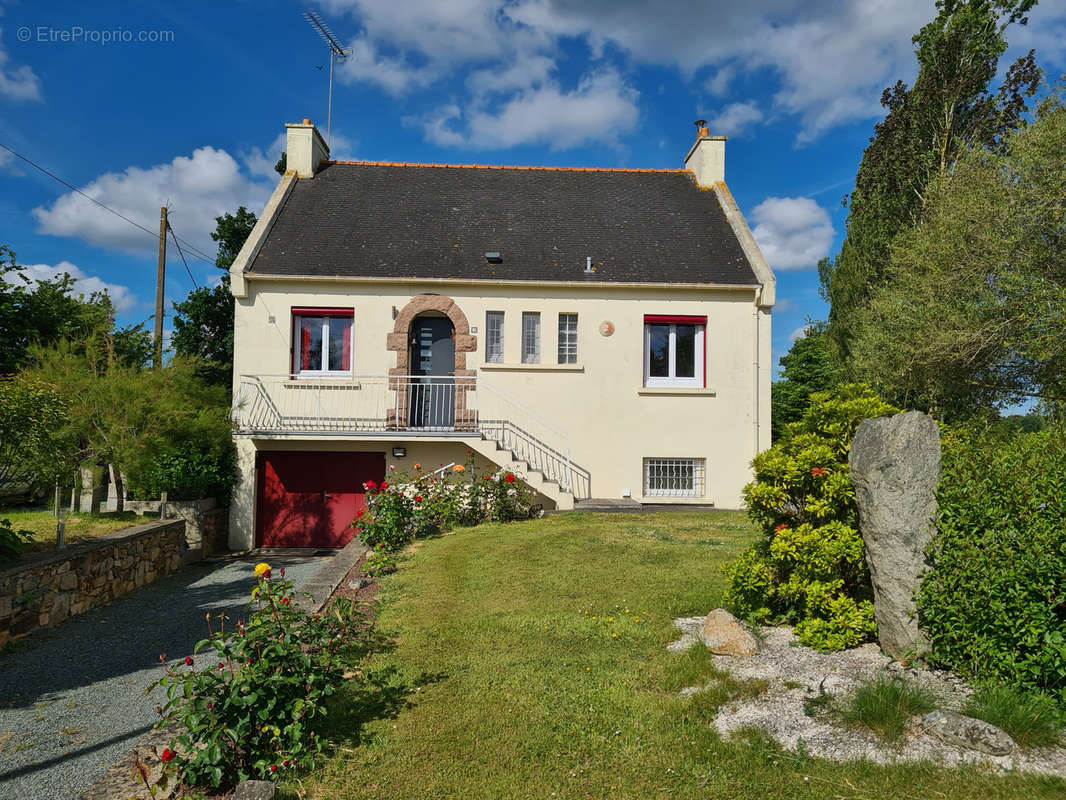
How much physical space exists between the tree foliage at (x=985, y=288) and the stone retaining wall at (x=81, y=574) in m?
16.2

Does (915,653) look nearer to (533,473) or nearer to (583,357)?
(533,473)

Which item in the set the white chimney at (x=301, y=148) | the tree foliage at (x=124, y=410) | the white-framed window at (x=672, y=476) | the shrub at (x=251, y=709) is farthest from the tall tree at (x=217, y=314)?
the shrub at (x=251, y=709)

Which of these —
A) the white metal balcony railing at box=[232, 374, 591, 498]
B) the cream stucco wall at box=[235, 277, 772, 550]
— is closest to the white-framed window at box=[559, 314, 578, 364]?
the cream stucco wall at box=[235, 277, 772, 550]

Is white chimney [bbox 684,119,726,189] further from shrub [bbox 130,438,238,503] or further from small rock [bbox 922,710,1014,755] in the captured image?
small rock [bbox 922,710,1014,755]

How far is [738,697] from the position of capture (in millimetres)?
4324

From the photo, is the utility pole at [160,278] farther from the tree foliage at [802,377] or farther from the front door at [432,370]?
the tree foliage at [802,377]

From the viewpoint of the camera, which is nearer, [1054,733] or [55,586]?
[1054,733]

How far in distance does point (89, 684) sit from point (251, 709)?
3.73 meters

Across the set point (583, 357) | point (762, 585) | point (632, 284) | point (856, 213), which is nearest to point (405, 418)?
point (583, 357)

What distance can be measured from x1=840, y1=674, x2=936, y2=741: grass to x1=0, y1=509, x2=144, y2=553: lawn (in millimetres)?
9433

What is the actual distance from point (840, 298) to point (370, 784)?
2542cm

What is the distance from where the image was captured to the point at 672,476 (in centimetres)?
1419

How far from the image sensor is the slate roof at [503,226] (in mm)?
14203

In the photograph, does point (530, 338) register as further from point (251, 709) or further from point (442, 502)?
point (251, 709)
